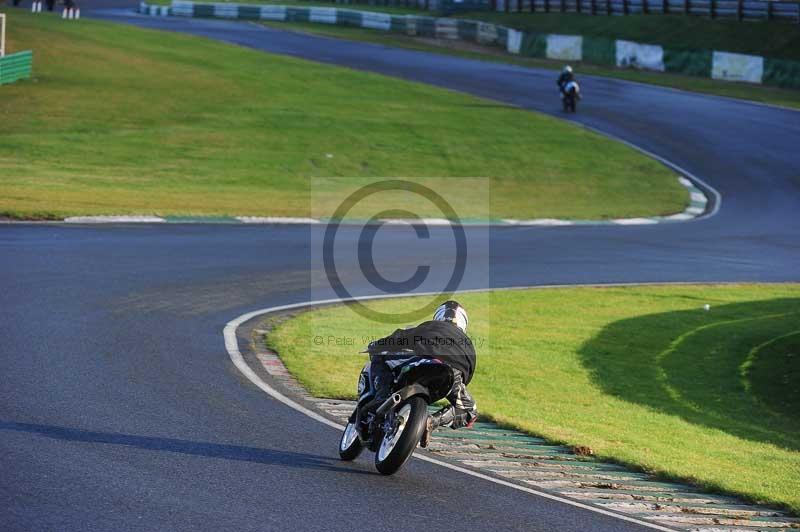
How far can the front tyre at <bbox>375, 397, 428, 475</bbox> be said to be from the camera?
29.6 feet

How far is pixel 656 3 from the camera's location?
65688 millimetres

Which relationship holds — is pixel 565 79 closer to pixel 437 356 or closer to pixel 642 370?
pixel 642 370

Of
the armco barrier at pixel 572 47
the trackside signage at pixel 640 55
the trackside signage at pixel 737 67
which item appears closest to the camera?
the trackside signage at pixel 737 67

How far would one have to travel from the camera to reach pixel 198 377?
12570 mm

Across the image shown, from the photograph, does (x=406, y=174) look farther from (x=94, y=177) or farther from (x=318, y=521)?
(x=318, y=521)

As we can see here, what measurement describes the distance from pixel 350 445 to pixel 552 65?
5163cm

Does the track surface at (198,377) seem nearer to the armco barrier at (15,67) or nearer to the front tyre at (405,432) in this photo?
the front tyre at (405,432)

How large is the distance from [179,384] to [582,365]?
21.4ft

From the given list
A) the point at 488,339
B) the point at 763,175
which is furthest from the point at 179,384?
the point at 763,175

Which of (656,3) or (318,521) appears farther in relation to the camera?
(656,3)

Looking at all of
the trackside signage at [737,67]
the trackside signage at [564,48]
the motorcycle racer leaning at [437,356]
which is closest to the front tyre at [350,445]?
the motorcycle racer leaning at [437,356]

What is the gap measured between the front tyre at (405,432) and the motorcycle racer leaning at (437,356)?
0.70 ft

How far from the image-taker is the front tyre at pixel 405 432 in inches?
355

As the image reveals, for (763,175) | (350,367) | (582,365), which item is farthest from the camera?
(763,175)
